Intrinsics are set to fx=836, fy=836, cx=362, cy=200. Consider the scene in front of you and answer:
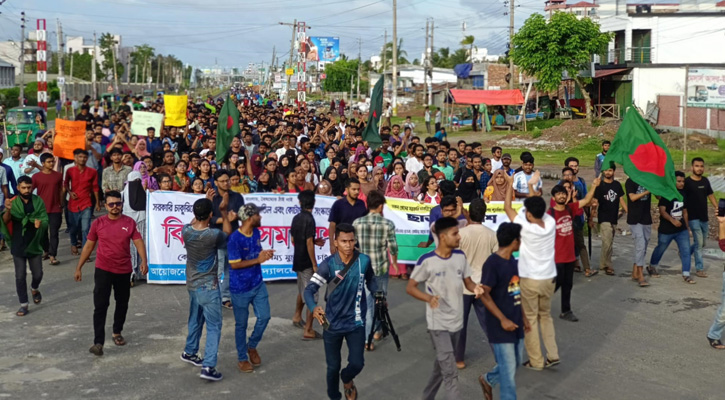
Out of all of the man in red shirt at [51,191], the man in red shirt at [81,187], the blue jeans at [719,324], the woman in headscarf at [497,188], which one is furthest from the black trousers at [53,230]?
the blue jeans at [719,324]

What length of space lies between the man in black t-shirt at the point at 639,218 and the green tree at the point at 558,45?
123 feet

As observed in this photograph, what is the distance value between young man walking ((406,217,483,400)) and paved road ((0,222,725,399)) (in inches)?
36.8

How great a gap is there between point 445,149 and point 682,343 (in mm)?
7211

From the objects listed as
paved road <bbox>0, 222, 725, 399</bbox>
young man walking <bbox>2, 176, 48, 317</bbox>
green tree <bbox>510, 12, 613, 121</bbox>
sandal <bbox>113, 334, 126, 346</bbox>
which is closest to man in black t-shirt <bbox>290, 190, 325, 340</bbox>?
paved road <bbox>0, 222, 725, 399</bbox>

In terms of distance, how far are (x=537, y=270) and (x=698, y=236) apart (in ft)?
17.8

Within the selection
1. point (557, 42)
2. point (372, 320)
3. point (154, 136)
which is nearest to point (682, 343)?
point (372, 320)

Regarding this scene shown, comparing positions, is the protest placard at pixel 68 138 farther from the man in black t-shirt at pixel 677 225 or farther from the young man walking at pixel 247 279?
the man in black t-shirt at pixel 677 225

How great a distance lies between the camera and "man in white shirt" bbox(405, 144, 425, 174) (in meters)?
15.6

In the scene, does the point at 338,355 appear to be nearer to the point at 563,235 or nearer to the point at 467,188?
the point at 563,235

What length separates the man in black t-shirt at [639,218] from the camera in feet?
38.5

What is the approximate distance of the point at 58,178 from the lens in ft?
42.4

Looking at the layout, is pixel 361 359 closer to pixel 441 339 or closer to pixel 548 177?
pixel 441 339

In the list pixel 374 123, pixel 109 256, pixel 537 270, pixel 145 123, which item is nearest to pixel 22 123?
pixel 145 123

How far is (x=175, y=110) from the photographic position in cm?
2028
